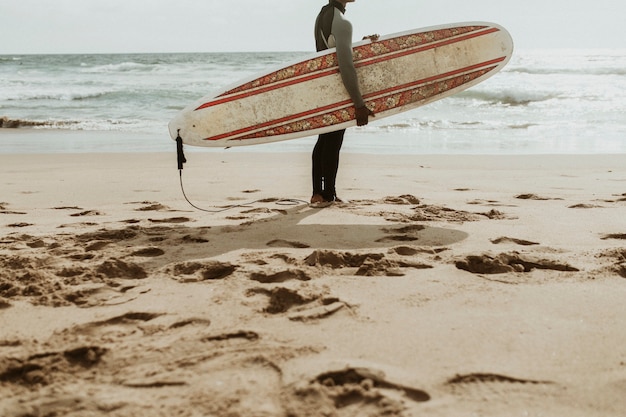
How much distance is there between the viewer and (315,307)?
7.29 ft

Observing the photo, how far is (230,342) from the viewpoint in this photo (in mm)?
1928

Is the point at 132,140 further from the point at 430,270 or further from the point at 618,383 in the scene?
the point at 618,383

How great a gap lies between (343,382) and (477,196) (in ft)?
11.0

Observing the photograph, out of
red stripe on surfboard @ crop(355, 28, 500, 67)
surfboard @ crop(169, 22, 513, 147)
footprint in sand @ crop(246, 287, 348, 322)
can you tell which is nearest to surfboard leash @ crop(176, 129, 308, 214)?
surfboard @ crop(169, 22, 513, 147)

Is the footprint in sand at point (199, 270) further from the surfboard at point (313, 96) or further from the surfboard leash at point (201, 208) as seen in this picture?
the surfboard at point (313, 96)

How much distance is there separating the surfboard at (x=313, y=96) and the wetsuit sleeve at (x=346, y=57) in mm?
236

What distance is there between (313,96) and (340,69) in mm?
348

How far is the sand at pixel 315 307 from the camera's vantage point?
1.61 metres

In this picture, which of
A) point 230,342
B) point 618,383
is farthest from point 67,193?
point 618,383

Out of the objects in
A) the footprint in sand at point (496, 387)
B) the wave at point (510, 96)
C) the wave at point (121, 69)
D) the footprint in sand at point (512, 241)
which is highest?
the wave at point (121, 69)

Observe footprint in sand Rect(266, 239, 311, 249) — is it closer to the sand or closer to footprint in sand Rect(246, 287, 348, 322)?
the sand

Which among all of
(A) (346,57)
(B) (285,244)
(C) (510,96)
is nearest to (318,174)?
(A) (346,57)

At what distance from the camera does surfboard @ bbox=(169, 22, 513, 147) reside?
428 cm

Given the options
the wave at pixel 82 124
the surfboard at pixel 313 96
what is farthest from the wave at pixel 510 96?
the surfboard at pixel 313 96
